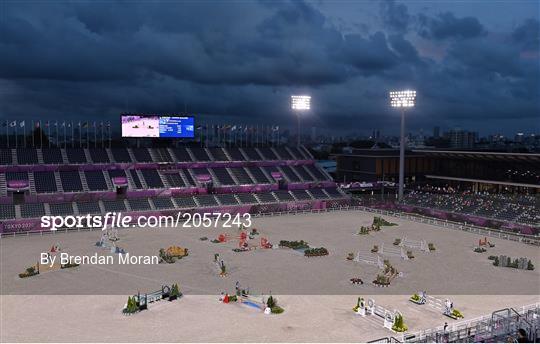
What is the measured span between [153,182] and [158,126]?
11.7 meters

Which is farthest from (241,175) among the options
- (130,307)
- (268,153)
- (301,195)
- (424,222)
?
(130,307)

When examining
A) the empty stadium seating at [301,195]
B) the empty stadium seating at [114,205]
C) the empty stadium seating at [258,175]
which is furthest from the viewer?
the empty stadium seating at [258,175]

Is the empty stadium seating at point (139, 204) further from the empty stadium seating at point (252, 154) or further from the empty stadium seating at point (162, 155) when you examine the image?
the empty stadium seating at point (252, 154)

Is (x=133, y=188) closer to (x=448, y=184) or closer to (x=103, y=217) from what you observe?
(x=103, y=217)

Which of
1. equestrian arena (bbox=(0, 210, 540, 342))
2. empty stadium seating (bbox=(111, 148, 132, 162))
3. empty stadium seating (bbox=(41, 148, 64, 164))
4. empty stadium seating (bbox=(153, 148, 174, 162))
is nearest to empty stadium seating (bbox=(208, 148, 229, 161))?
empty stadium seating (bbox=(153, 148, 174, 162))

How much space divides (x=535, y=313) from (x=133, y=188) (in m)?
60.4

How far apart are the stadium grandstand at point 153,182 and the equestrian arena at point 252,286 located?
31.8ft

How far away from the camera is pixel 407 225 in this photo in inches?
2667

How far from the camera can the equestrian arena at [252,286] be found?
28.1m

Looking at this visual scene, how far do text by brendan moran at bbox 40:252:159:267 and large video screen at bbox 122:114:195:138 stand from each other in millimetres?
37653

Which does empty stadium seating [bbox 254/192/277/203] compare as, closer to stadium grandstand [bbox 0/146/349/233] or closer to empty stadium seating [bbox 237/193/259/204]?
stadium grandstand [bbox 0/146/349/233]

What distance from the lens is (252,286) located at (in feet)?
122

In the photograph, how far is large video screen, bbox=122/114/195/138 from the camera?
81.1 m

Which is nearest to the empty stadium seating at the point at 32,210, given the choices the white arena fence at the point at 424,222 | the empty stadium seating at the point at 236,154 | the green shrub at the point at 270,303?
the white arena fence at the point at 424,222
